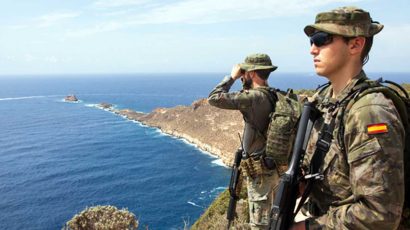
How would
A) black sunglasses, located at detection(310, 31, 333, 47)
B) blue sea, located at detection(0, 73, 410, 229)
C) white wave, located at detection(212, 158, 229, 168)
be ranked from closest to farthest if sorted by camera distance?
black sunglasses, located at detection(310, 31, 333, 47), blue sea, located at detection(0, 73, 410, 229), white wave, located at detection(212, 158, 229, 168)

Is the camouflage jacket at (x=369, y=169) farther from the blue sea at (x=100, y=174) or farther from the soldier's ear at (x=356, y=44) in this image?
the blue sea at (x=100, y=174)

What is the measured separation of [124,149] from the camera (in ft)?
306

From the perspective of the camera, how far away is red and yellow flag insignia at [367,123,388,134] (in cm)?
241

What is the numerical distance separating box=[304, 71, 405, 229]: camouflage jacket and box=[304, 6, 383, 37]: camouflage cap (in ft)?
2.01

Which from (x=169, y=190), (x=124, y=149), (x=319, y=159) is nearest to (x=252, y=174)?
(x=319, y=159)

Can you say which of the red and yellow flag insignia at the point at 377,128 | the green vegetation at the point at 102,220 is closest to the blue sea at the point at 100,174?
the green vegetation at the point at 102,220

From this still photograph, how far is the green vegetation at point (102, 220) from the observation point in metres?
14.6

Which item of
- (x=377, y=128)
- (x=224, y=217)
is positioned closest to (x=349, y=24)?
(x=377, y=128)

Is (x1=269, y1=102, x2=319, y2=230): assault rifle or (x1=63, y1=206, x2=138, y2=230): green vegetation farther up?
(x1=269, y1=102, x2=319, y2=230): assault rifle

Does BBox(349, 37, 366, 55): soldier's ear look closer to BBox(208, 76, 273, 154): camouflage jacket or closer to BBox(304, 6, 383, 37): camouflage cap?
BBox(304, 6, 383, 37): camouflage cap

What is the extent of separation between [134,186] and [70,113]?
96335 millimetres

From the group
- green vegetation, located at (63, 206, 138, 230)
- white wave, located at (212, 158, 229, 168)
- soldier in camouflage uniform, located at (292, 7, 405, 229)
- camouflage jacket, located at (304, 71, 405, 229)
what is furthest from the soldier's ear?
white wave, located at (212, 158, 229, 168)

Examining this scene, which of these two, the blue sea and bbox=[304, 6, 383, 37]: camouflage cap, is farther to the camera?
the blue sea

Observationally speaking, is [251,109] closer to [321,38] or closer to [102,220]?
[321,38]
